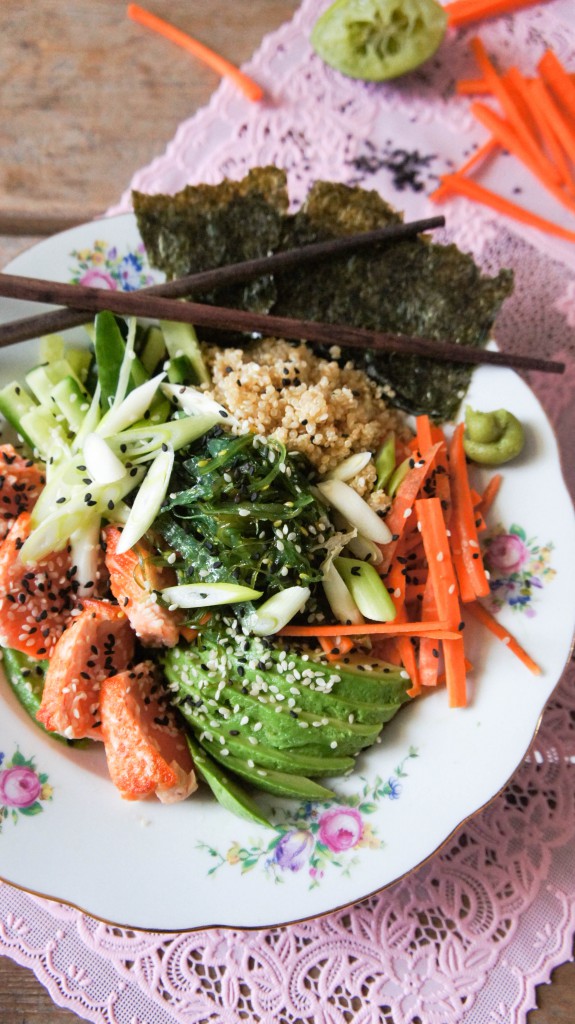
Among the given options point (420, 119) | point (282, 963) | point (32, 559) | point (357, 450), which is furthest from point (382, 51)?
point (282, 963)

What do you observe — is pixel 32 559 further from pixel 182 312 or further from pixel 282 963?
pixel 282 963

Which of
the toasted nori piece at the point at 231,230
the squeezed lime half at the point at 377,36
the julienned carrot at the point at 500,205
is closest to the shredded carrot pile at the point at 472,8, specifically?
the squeezed lime half at the point at 377,36

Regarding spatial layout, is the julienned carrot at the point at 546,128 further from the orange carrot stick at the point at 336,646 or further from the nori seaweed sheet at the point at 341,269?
the orange carrot stick at the point at 336,646

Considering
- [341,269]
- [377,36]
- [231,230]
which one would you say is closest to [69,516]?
[231,230]

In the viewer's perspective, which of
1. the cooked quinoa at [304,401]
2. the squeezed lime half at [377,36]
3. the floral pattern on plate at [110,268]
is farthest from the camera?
the squeezed lime half at [377,36]

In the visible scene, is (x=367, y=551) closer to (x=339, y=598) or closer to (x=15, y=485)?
(x=339, y=598)

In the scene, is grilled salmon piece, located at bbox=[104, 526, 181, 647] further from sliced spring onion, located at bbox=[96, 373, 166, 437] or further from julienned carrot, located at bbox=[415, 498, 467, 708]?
julienned carrot, located at bbox=[415, 498, 467, 708]
